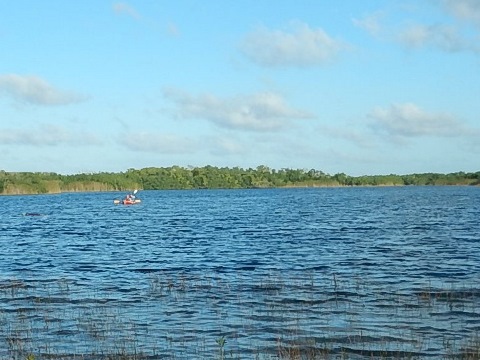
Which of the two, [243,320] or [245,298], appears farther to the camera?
[245,298]

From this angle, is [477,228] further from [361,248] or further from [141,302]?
[141,302]

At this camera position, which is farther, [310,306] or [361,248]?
[361,248]

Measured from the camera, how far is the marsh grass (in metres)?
16.6

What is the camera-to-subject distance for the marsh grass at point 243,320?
1658 centimetres

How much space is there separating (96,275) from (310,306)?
38.6ft

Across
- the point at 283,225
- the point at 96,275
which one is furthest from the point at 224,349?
the point at 283,225

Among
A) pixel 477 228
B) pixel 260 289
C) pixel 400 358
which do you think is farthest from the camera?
pixel 477 228

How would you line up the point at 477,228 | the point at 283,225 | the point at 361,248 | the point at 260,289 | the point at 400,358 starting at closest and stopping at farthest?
the point at 400,358 < the point at 260,289 < the point at 361,248 < the point at 477,228 < the point at 283,225

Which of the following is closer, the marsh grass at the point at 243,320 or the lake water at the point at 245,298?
the marsh grass at the point at 243,320

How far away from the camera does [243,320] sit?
20.0m

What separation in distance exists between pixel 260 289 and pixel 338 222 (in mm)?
39345

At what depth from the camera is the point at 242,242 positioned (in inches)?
1763

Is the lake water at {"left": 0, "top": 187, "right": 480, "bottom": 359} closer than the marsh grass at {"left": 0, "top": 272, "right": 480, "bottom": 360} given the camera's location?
No

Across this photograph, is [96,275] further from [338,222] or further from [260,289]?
[338,222]
